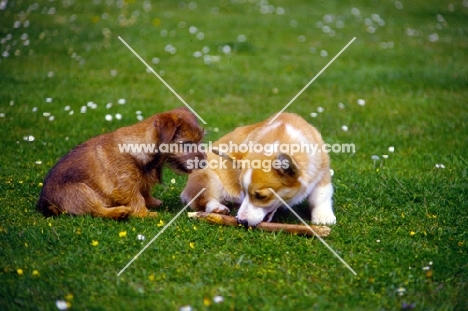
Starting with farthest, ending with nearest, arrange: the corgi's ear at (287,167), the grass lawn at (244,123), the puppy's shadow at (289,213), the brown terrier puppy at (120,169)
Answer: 1. the puppy's shadow at (289,213)
2. the brown terrier puppy at (120,169)
3. the corgi's ear at (287,167)
4. the grass lawn at (244,123)

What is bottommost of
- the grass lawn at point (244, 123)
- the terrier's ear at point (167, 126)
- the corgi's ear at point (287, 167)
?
the grass lawn at point (244, 123)

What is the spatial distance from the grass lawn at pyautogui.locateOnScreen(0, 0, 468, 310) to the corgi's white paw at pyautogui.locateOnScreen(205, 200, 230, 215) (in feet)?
1.36

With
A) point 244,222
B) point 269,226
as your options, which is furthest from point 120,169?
point 269,226

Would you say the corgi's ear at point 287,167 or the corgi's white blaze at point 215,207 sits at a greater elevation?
the corgi's ear at point 287,167

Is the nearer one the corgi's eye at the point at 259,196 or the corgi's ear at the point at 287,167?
the corgi's ear at the point at 287,167

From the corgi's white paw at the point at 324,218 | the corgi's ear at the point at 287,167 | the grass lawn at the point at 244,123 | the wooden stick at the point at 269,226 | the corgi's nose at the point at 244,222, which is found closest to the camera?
the grass lawn at the point at 244,123

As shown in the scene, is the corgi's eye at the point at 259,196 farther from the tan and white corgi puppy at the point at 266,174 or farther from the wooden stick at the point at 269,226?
the wooden stick at the point at 269,226

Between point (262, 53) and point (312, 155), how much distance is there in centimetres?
754

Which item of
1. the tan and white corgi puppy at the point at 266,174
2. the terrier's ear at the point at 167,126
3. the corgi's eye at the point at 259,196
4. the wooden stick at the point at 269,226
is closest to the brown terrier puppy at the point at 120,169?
the terrier's ear at the point at 167,126

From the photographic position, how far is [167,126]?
565 cm

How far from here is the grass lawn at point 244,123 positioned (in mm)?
4594

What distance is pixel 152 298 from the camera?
437cm

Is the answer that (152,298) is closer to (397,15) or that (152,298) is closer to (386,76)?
(386,76)

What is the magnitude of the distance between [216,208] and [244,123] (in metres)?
3.24
